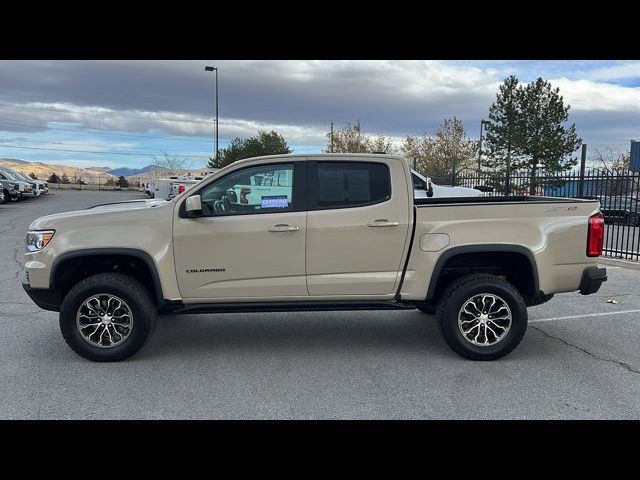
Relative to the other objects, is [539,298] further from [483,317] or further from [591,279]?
[483,317]

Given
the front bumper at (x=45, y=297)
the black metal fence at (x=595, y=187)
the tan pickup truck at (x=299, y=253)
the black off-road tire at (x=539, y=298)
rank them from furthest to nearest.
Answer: the black metal fence at (x=595, y=187)
the black off-road tire at (x=539, y=298)
the front bumper at (x=45, y=297)
the tan pickup truck at (x=299, y=253)

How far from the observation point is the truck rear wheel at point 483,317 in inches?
191

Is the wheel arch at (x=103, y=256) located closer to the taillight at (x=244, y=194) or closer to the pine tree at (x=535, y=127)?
the taillight at (x=244, y=194)

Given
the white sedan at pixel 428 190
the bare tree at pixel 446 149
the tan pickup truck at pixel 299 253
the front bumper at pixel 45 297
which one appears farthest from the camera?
the bare tree at pixel 446 149

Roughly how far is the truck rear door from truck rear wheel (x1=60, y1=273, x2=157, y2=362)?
1579 mm

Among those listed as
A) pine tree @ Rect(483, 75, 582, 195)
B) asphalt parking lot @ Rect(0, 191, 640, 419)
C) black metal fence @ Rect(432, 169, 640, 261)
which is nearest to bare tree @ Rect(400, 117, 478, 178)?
pine tree @ Rect(483, 75, 582, 195)

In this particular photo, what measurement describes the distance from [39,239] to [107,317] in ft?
3.13

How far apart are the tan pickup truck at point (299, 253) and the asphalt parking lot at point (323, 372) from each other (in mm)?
390

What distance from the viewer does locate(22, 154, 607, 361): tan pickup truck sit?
481 cm

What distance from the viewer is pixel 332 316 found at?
659cm

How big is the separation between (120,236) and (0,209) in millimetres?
22727

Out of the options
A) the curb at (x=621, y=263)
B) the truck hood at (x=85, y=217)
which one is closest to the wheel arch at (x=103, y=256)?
the truck hood at (x=85, y=217)

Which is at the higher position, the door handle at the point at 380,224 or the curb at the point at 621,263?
the door handle at the point at 380,224

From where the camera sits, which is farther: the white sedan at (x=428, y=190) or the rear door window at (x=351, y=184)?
the white sedan at (x=428, y=190)
